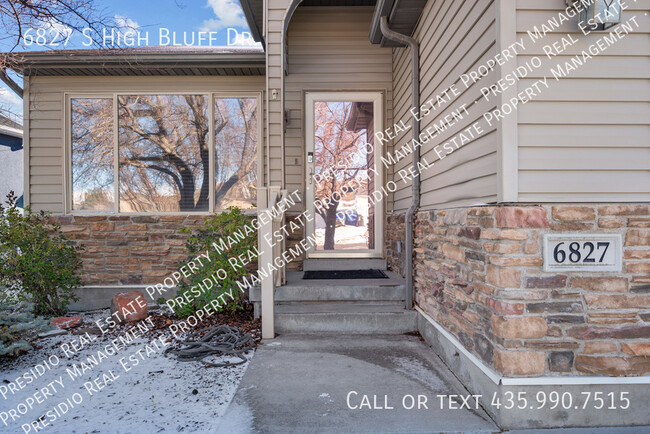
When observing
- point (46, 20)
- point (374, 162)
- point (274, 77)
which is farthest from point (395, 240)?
point (46, 20)

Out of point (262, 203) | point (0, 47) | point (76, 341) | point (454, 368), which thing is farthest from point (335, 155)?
point (0, 47)

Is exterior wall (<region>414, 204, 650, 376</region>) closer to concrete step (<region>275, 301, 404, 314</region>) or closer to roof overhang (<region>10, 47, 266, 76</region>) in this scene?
concrete step (<region>275, 301, 404, 314</region>)

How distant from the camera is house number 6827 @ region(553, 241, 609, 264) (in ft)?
6.56

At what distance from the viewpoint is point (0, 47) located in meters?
3.73

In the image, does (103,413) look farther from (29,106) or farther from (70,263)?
(29,106)

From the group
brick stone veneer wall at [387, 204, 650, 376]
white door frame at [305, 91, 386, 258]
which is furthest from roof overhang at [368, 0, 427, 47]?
brick stone veneer wall at [387, 204, 650, 376]

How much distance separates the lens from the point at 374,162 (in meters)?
4.70

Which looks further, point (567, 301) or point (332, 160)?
point (332, 160)

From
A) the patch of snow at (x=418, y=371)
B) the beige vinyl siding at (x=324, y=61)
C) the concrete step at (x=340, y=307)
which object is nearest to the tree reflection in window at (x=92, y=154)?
the beige vinyl siding at (x=324, y=61)

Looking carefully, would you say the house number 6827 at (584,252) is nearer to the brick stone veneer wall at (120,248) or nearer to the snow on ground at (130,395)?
the snow on ground at (130,395)

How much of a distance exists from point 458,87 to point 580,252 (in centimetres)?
132

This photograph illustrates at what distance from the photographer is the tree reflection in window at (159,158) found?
15.7ft

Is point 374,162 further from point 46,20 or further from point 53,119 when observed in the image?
point 53,119

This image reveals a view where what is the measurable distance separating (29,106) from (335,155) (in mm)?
3926
